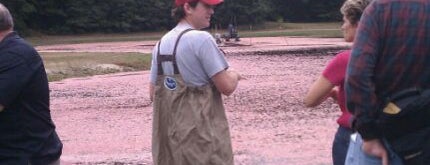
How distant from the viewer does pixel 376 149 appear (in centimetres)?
294

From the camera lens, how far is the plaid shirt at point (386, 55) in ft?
9.46

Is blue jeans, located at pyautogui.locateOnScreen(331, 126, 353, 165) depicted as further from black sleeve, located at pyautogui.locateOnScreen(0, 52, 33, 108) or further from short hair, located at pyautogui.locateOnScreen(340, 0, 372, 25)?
black sleeve, located at pyautogui.locateOnScreen(0, 52, 33, 108)

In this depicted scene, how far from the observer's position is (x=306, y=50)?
109 ft

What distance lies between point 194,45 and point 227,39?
3780cm

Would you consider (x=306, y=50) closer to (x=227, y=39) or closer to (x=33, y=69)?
(x=227, y=39)

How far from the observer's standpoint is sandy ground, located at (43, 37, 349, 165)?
926 cm

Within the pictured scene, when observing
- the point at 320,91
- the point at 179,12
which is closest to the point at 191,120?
the point at 179,12

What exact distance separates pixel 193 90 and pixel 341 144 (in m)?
0.85

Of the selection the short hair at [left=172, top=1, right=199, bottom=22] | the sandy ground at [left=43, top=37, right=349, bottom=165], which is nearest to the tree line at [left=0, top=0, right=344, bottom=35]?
the sandy ground at [left=43, top=37, right=349, bottom=165]

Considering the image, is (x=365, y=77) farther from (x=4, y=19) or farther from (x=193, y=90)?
(x=4, y=19)

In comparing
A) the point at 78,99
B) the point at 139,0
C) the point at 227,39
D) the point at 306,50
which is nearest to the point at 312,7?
the point at 139,0

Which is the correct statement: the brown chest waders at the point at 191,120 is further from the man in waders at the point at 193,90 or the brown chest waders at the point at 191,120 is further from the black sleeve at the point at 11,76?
the black sleeve at the point at 11,76

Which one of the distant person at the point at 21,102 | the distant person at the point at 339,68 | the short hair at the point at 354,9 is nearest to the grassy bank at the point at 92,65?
the distant person at the point at 21,102

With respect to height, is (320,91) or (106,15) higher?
(320,91)
